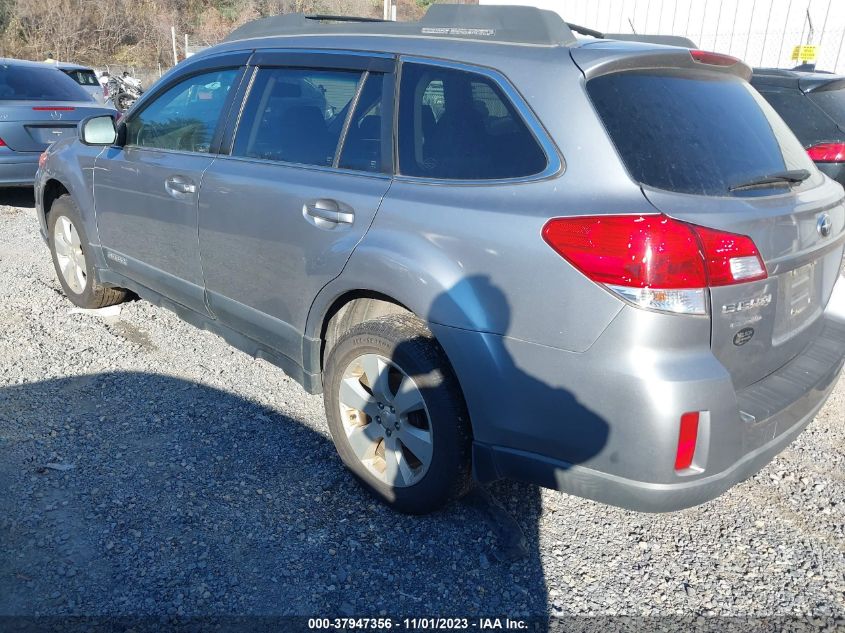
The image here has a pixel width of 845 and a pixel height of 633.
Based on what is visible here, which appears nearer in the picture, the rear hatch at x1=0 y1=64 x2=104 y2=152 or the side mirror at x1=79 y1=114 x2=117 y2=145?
the side mirror at x1=79 y1=114 x2=117 y2=145

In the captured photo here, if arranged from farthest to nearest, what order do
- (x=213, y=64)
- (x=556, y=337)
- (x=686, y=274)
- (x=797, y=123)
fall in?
(x=797, y=123), (x=213, y=64), (x=556, y=337), (x=686, y=274)

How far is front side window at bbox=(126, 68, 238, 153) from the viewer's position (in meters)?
3.74

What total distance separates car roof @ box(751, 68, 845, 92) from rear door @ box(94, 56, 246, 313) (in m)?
4.60

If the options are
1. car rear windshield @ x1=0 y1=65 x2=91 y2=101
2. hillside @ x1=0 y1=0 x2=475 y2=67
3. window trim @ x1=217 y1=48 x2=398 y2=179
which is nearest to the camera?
window trim @ x1=217 y1=48 x2=398 y2=179

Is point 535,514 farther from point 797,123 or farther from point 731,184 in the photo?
point 797,123

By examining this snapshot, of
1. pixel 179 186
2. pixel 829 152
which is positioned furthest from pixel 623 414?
pixel 829 152

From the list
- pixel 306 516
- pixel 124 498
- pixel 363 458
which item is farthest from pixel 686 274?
pixel 124 498

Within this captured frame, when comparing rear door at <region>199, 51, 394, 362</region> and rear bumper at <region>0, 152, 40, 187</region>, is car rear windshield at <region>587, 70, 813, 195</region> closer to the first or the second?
rear door at <region>199, 51, 394, 362</region>

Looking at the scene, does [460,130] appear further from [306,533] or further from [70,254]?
[70,254]

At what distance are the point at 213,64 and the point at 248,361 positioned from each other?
5.68 ft

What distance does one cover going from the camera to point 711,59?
2.75 metres

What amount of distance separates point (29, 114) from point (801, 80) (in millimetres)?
8038

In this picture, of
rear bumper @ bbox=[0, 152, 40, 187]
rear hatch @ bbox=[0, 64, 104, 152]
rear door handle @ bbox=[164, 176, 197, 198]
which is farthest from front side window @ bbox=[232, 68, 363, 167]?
rear bumper @ bbox=[0, 152, 40, 187]

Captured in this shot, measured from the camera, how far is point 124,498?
3027mm
